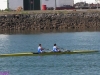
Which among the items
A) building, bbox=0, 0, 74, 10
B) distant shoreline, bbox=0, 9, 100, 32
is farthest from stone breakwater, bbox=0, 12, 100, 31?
building, bbox=0, 0, 74, 10

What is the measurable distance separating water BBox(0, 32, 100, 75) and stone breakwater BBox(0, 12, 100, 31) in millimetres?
7332

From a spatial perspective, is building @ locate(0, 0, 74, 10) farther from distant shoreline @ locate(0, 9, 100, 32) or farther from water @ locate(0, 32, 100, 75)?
water @ locate(0, 32, 100, 75)

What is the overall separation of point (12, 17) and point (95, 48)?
28.8 meters

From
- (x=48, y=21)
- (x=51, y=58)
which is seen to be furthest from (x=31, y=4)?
(x=51, y=58)

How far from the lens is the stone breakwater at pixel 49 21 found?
332 ft

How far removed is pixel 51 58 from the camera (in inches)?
2660

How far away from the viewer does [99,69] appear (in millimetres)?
60250

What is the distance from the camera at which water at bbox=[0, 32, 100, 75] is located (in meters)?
60.0

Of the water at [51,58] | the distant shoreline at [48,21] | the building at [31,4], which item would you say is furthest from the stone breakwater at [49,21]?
the building at [31,4]

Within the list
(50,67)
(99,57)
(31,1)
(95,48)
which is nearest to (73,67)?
(50,67)

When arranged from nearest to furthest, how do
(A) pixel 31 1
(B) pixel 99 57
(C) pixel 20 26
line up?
(B) pixel 99 57 < (C) pixel 20 26 < (A) pixel 31 1

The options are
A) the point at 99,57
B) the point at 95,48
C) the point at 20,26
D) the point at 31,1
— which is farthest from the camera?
the point at 31,1

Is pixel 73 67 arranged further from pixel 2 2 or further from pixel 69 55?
pixel 2 2

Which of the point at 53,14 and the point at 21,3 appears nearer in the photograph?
the point at 53,14
